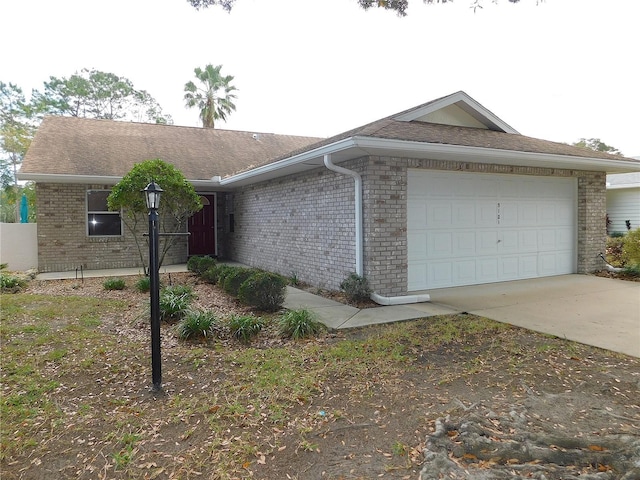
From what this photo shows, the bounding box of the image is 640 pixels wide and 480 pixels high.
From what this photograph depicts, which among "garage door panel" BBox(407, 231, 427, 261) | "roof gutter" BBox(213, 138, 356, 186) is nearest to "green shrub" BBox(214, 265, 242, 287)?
"roof gutter" BBox(213, 138, 356, 186)

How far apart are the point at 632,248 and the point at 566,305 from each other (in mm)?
4630

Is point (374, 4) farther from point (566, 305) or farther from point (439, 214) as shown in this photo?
point (566, 305)

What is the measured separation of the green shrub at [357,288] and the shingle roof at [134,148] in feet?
22.4

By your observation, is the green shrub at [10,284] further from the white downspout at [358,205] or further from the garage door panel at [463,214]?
the garage door panel at [463,214]

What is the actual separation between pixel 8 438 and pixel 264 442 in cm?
182

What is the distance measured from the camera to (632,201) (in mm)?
17609

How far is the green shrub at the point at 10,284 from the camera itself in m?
9.07

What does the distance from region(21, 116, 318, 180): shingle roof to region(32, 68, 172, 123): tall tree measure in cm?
1914

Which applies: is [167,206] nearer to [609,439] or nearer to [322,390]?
[322,390]

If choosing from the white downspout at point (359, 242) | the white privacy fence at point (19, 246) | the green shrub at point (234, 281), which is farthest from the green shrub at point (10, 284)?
the white downspout at point (359, 242)

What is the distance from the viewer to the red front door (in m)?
14.7

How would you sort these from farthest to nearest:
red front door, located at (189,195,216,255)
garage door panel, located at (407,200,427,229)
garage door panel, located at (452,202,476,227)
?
red front door, located at (189,195,216,255) < garage door panel, located at (452,202,476,227) < garage door panel, located at (407,200,427,229)

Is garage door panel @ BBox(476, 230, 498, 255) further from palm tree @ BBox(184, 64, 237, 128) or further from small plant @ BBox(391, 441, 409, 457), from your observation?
palm tree @ BBox(184, 64, 237, 128)

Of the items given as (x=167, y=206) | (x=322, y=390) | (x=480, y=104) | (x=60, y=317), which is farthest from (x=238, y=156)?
(x=322, y=390)
